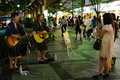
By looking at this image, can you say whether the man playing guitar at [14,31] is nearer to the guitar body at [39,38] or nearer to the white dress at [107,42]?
the guitar body at [39,38]

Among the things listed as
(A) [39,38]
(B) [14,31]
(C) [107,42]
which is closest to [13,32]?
(B) [14,31]

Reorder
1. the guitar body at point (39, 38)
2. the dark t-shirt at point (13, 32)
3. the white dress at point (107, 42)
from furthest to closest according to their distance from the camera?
the guitar body at point (39, 38), the dark t-shirt at point (13, 32), the white dress at point (107, 42)

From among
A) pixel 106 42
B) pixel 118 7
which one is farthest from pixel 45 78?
pixel 118 7

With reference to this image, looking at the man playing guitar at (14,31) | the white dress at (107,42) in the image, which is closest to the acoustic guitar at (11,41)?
the man playing guitar at (14,31)

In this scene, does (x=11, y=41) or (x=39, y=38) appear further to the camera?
(x=39, y=38)

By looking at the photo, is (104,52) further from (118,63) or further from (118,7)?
(118,7)

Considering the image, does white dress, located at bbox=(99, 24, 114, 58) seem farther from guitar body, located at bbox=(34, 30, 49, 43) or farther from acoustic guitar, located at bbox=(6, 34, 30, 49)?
guitar body, located at bbox=(34, 30, 49, 43)

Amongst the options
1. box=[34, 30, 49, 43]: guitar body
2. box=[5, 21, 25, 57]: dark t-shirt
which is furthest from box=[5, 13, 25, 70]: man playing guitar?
box=[34, 30, 49, 43]: guitar body

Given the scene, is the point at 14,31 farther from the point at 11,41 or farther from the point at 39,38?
the point at 39,38

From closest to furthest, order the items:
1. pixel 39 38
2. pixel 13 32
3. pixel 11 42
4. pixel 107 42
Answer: pixel 107 42
pixel 11 42
pixel 13 32
pixel 39 38

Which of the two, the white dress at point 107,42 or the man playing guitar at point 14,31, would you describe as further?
the man playing guitar at point 14,31

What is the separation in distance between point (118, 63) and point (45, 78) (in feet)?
10.7

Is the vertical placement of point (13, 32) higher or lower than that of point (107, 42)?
higher

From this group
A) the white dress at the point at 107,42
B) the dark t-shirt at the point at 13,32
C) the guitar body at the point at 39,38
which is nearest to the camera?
the white dress at the point at 107,42
